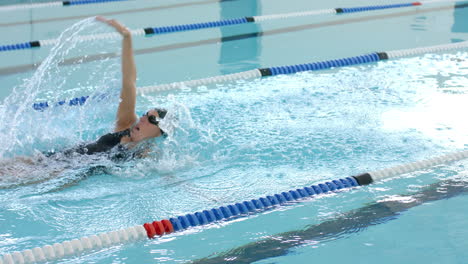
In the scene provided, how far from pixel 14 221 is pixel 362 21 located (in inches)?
195

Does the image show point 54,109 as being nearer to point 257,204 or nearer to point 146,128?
point 146,128

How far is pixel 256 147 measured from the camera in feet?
11.8

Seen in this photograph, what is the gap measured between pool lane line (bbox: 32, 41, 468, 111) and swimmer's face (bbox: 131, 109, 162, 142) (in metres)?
1.01

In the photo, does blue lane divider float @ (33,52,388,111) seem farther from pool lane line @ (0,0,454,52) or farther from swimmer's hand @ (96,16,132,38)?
swimmer's hand @ (96,16,132,38)

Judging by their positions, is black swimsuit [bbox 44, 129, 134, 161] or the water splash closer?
black swimsuit [bbox 44, 129, 134, 161]

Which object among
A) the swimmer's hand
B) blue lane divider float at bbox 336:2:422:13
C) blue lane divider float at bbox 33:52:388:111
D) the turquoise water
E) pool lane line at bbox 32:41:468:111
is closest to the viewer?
the turquoise water

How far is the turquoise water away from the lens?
2564 millimetres

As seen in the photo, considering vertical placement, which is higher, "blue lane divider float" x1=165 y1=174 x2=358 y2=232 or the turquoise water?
"blue lane divider float" x1=165 y1=174 x2=358 y2=232

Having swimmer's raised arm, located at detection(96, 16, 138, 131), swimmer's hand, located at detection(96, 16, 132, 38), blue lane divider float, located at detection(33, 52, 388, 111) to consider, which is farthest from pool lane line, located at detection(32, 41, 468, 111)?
swimmer's hand, located at detection(96, 16, 132, 38)

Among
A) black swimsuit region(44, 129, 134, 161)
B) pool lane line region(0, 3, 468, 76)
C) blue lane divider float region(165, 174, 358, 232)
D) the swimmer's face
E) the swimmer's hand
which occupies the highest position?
the swimmer's hand

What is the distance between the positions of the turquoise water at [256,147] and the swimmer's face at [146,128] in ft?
0.30

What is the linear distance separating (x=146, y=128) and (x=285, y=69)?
198 centimetres

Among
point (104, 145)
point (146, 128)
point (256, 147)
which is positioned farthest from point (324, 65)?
point (104, 145)

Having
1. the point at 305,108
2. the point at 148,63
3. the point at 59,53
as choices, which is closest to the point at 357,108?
the point at 305,108
